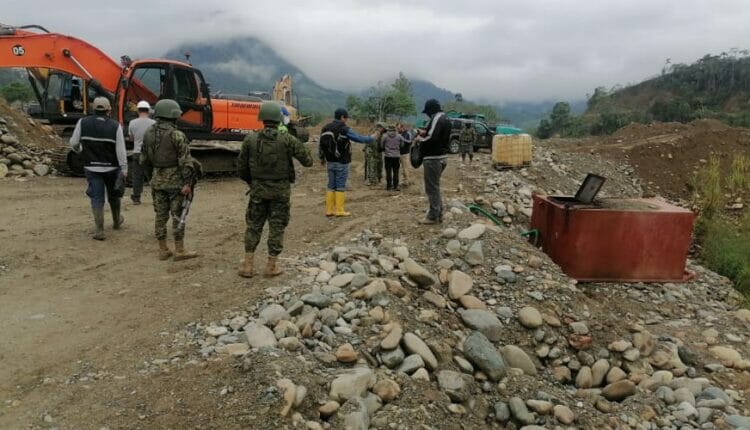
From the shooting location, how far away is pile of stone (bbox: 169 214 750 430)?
3.68 meters

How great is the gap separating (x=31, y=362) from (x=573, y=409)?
3975 mm

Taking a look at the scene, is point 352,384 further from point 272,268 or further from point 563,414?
point 272,268

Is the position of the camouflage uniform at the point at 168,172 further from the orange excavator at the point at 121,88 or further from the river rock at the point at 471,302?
the orange excavator at the point at 121,88

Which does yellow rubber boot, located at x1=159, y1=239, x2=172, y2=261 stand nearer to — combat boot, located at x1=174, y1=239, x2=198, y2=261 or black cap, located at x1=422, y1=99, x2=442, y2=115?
combat boot, located at x1=174, y1=239, x2=198, y2=261

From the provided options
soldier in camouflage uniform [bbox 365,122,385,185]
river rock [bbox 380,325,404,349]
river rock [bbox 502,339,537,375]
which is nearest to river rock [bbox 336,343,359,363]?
river rock [bbox 380,325,404,349]

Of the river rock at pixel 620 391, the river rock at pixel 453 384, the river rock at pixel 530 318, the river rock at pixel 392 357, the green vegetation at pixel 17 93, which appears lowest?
the river rock at pixel 620 391

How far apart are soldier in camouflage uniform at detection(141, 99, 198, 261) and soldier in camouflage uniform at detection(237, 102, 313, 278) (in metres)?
0.87

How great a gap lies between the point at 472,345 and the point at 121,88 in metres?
9.18

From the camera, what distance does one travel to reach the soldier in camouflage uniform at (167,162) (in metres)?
5.51

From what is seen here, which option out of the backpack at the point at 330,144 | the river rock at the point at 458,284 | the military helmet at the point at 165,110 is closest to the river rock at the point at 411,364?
the river rock at the point at 458,284

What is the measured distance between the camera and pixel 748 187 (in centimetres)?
1384

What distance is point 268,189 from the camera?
4965 millimetres

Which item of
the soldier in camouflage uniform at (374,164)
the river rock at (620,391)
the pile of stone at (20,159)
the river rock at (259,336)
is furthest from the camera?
the soldier in camouflage uniform at (374,164)

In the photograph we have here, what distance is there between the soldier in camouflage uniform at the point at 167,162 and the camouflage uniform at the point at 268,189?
0.86 metres
